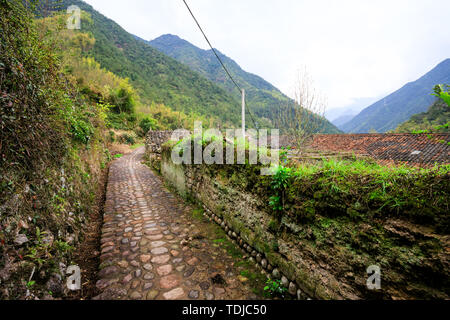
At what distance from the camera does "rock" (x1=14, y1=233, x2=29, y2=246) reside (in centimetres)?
177

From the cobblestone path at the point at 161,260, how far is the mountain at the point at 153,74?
3513 centimetres

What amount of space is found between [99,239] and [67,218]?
79cm

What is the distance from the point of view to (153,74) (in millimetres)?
50750

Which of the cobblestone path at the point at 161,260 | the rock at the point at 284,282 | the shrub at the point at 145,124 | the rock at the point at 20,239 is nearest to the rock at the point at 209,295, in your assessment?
the cobblestone path at the point at 161,260

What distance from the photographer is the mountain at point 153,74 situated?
3878cm

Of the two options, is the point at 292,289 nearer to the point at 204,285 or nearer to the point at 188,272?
the point at 204,285

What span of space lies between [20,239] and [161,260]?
1.69m

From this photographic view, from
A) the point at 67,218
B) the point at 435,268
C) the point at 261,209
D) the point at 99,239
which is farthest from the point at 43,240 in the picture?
the point at 435,268

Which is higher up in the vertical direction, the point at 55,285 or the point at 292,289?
the point at 55,285

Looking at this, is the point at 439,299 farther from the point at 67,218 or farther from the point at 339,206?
the point at 67,218

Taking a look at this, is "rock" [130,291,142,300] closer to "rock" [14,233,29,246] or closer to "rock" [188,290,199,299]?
"rock" [188,290,199,299]

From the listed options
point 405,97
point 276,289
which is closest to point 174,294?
point 276,289

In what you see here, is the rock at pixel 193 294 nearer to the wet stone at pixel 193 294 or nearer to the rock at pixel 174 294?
the wet stone at pixel 193 294

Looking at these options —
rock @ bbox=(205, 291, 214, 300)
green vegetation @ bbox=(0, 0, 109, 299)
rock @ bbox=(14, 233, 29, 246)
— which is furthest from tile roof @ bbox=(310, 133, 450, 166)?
rock @ bbox=(14, 233, 29, 246)
